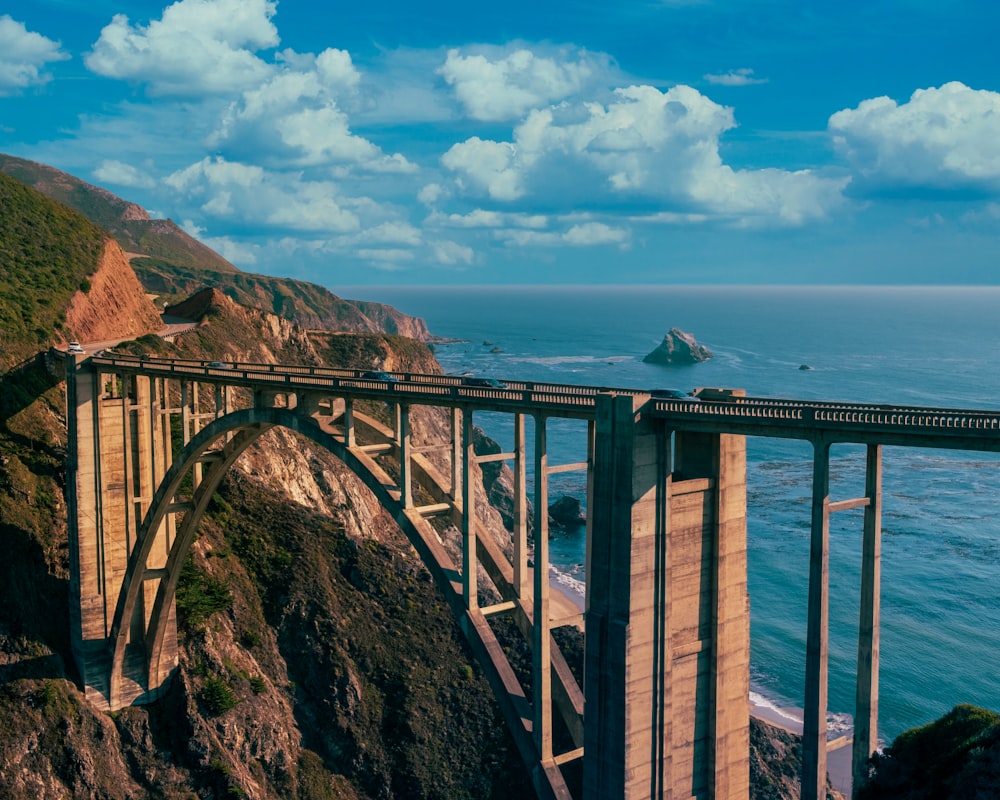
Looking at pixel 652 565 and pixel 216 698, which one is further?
pixel 216 698

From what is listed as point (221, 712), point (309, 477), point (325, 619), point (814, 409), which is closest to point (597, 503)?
point (814, 409)

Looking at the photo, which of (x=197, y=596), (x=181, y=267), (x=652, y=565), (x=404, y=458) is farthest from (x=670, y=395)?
(x=181, y=267)

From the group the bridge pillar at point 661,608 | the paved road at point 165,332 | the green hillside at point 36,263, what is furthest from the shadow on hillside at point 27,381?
the bridge pillar at point 661,608

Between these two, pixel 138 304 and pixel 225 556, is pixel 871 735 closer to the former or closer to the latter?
pixel 225 556

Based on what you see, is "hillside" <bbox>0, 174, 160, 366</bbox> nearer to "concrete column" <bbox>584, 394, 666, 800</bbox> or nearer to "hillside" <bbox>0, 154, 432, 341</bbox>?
"concrete column" <bbox>584, 394, 666, 800</bbox>

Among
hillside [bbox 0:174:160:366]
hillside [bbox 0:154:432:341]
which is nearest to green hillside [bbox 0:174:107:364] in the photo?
hillside [bbox 0:174:160:366]

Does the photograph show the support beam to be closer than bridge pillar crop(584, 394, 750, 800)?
No

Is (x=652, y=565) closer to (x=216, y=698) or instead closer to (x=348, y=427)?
(x=348, y=427)
